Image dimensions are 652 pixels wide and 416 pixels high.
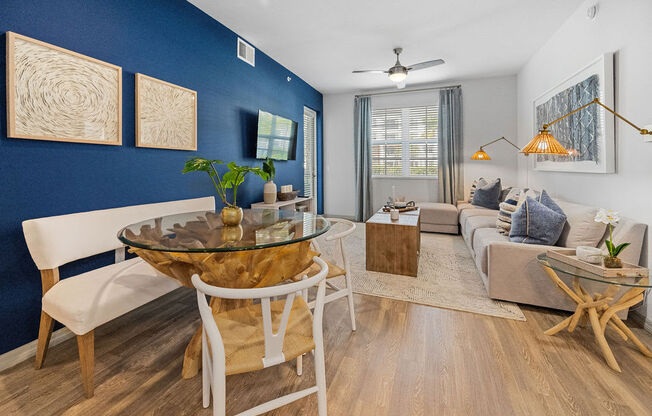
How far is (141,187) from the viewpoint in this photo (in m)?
2.59

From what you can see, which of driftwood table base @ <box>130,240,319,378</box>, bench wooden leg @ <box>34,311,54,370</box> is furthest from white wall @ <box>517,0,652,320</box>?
bench wooden leg @ <box>34,311,54,370</box>

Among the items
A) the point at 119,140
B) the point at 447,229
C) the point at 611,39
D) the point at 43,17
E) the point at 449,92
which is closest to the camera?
the point at 43,17

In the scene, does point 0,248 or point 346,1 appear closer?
point 0,248

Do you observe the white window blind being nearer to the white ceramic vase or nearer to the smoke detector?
the white ceramic vase

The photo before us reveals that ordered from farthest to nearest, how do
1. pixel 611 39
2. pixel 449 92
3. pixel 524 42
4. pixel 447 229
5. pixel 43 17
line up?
1. pixel 449 92
2. pixel 447 229
3. pixel 524 42
4. pixel 611 39
5. pixel 43 17

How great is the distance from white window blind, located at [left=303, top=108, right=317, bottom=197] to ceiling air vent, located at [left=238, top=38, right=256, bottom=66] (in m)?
1.98

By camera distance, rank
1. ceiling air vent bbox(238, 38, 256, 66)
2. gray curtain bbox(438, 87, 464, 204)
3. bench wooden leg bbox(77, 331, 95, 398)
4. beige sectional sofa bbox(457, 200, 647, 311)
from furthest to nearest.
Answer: gray curtain bbox(438, 87, 464, 204)
ceiling air vent bbox(238, 38, 256, 66)
beige sectional sofa bbox(457, 200, 647, 311)
bench wooden leg bbox(77, 331, 95, 398)

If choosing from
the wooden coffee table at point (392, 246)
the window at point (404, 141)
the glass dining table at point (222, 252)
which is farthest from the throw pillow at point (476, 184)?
the glass dining table at point (222, 252)

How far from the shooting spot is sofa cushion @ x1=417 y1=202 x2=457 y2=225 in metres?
5.12

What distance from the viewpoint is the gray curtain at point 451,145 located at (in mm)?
5719

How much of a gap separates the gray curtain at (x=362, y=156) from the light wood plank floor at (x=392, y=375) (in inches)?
168

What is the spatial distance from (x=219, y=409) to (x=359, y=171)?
18.4 feet

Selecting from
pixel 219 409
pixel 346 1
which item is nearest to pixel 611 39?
pixel 346 1

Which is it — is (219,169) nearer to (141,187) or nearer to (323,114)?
(141,187)
